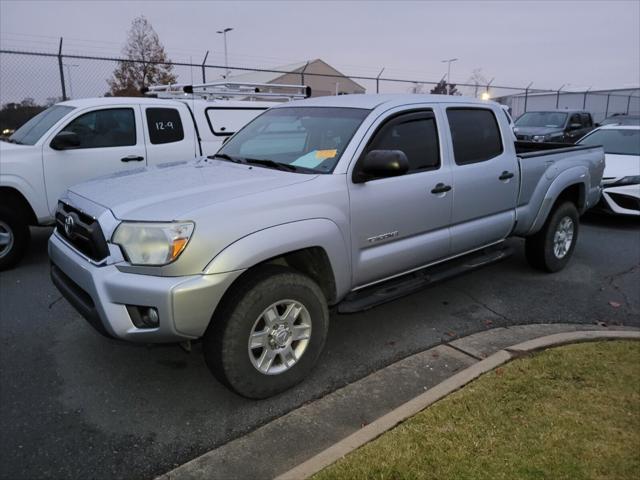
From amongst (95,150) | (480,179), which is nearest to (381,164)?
(480,179)

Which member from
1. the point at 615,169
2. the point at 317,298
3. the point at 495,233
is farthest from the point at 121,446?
the point at 615,169

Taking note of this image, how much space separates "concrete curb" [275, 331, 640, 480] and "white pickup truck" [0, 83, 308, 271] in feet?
11.8

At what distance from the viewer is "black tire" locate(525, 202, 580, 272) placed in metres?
5.60

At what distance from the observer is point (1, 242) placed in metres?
5.73

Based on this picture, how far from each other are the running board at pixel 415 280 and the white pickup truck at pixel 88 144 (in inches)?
109

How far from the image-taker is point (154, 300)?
2783 mm

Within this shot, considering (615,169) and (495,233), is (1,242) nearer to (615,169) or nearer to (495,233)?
(495,233)

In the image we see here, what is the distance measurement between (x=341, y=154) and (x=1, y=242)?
4.33 metres

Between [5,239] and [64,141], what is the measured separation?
4.20ft

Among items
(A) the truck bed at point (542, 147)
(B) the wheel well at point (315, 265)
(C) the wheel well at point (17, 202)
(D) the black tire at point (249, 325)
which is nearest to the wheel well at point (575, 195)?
(A) the truck bed at point (542, 147)

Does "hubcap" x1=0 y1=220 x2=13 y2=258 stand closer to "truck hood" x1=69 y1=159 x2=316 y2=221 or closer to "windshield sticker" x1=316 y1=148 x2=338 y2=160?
"truck hood" x1=69 y1=159 x2=316 y2=221

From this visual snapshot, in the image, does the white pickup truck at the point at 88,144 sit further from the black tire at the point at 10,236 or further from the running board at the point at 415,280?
the running board at the point at 415,280

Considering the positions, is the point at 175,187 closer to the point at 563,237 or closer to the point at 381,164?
the point at 381,164

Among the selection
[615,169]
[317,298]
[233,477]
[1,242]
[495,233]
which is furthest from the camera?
[615,169]
